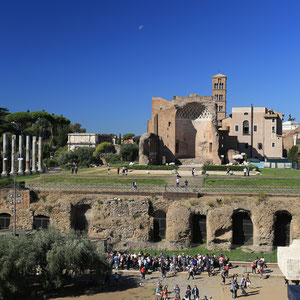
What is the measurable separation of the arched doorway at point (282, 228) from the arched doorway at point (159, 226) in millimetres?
8642

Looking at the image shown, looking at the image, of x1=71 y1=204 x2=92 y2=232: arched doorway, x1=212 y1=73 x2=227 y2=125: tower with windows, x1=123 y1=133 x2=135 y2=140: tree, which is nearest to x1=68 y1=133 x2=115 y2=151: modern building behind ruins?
x1=212 y1=73 x2=227 y2=125: tower with windows

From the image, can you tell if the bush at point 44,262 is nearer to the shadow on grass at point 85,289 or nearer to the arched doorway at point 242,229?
the shadow on grass at point 85,289

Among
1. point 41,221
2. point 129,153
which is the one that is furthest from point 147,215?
point 129,153

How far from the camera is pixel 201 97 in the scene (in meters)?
47.9

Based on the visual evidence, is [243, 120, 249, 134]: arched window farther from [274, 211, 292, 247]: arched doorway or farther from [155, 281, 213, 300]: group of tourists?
[155, 281, 213, 300]: group of tourists

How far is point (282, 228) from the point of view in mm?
25797

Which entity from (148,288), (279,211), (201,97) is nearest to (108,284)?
(148,288)

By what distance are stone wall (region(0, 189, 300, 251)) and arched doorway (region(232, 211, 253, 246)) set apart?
1.15 ft

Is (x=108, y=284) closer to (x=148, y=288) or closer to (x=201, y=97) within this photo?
(x=148, y=288)

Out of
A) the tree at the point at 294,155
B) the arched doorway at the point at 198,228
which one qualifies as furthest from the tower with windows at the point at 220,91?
the arched doorway at the point at 198,228

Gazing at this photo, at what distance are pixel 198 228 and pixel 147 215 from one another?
423cm

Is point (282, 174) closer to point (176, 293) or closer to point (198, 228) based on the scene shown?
point (198, 228)

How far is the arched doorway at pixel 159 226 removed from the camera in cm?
2673

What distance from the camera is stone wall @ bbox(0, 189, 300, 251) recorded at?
25.0 m
